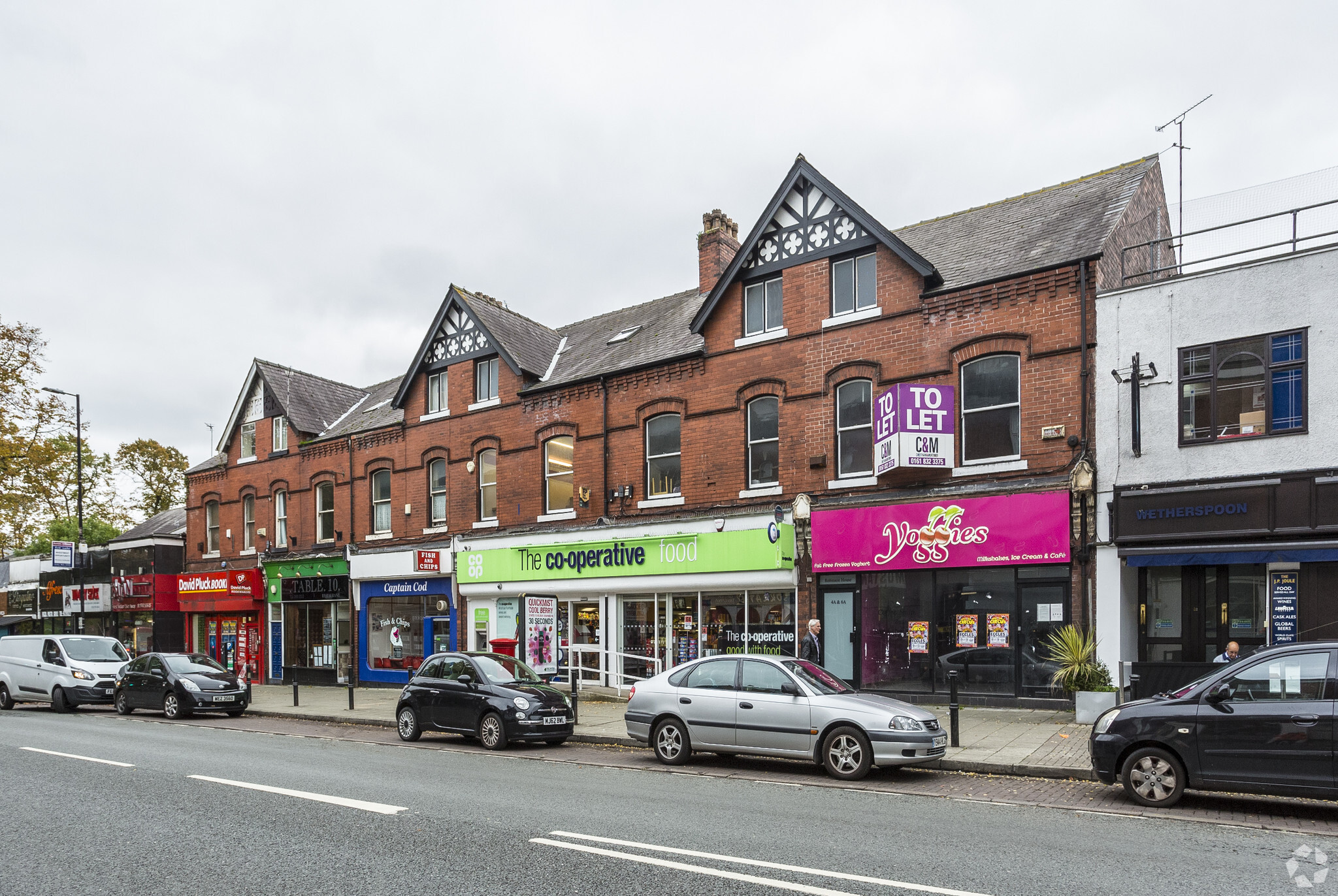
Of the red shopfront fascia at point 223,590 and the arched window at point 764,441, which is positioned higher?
the arched window at point 764,441

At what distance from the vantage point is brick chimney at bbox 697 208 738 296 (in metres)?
22.1

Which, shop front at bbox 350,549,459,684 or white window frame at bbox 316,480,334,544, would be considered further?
white window frame at bbox 316,480,334,544

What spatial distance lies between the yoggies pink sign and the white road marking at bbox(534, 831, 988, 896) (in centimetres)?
991

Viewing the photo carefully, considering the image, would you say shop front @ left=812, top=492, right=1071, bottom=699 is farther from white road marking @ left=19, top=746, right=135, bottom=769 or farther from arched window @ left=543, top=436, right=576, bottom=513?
white road marking @ left=19, top=746, right=135, bottom=769

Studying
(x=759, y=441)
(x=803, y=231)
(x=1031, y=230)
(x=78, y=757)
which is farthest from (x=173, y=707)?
(x=1031, y=230)

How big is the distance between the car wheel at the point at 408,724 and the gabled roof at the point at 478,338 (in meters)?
10.2

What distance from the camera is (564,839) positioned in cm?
763

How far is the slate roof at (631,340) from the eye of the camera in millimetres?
21297

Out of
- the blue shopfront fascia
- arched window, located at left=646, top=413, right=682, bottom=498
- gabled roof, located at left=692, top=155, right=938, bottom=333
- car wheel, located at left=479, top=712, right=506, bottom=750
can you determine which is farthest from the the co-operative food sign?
the blue shopfront fascia

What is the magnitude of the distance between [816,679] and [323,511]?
68.3ft

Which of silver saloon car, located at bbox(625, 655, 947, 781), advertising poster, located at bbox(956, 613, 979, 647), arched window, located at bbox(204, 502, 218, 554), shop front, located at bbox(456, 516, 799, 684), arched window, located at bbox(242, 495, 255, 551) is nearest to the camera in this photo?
silver saloon car, located at bbox(625, 655, 947, 781)

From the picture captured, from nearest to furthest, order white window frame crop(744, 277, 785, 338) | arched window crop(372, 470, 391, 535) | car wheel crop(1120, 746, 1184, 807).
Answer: car wheel crop(1120, 746, 1184, 807), white window frame crop(744, 277, 785, 338), arched window crop(372, 470, 391, 535)

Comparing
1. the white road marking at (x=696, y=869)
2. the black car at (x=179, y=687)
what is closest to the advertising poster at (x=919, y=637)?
the white road marking at (x=696, y=869)

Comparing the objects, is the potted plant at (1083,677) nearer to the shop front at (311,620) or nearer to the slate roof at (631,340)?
the slate roof at (631,340)
